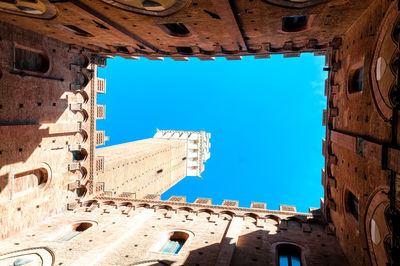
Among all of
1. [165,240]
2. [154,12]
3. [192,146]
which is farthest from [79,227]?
[192,146]

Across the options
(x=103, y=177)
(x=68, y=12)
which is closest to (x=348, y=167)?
(x=68, y=12)

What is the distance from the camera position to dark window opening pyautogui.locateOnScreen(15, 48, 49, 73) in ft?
43.0

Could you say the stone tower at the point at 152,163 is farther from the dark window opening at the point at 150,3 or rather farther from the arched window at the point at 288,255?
the dark window opening at the point at 150,3

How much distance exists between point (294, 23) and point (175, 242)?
40.2 ft

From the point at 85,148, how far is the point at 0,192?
610 cm

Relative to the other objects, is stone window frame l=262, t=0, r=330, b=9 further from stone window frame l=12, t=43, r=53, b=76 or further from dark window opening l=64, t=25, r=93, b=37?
stone window frame l=12, t=43, r=53, b=76

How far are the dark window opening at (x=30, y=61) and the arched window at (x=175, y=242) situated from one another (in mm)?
11527

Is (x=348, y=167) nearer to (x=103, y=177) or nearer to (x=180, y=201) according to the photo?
(x=180, y=201)

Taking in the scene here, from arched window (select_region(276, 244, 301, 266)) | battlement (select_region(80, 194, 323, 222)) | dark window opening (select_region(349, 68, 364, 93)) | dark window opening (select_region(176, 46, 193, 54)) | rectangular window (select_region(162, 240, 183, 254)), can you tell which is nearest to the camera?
dark window opening (select_region(349, 68, 364, 93))

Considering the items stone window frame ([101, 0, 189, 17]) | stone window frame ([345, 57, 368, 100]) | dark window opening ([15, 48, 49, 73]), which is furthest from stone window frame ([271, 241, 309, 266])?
dark window opening ([15, 48, 49, 73])

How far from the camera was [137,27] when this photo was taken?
1234 cm

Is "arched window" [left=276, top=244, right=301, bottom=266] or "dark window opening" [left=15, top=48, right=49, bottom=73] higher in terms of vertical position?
"dark window opening" [left=15, top=48, right=49, bottom=73]

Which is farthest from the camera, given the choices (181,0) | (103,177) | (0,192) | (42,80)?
(103,177)

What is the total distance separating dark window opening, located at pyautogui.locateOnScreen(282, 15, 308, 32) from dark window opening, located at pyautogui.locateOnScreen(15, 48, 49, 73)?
41.8 feet
